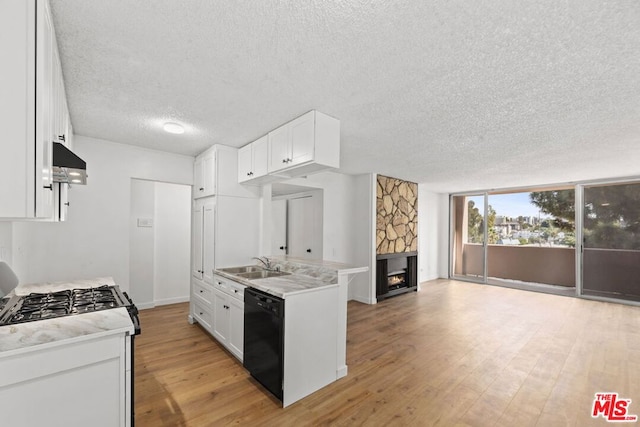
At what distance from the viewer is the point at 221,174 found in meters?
3.59

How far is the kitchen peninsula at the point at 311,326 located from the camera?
2270 mm

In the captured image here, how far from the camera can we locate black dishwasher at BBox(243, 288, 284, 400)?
7.39 ft

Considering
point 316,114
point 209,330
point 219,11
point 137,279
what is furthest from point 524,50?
point 137,279

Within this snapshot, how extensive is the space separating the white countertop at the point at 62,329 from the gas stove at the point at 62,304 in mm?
56

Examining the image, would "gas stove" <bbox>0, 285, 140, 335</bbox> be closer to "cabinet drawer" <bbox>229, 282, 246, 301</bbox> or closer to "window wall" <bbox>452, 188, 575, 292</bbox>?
"cabinet drawer" <bbox>229, 282, 246, 301</bbox>

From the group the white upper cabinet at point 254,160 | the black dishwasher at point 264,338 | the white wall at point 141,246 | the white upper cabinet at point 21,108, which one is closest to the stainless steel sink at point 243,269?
the black dishwasher at point 264,338

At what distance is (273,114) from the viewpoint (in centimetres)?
263

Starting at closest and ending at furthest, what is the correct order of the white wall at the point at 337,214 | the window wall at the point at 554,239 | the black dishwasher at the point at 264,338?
the black dishwasher at the point at 264,338 < the white wall at the point at 337,214 < the window wall at the point at 554,239

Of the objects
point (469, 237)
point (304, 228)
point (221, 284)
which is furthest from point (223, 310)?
point (469, 237)

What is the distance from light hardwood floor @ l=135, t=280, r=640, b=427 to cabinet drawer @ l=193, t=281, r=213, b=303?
46 centimetres

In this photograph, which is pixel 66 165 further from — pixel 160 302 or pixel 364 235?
pixel 364 235

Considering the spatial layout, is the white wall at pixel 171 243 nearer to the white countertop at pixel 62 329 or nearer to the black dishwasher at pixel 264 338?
the black dishwasher at pixel 264 338

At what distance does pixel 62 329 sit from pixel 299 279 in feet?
6.04

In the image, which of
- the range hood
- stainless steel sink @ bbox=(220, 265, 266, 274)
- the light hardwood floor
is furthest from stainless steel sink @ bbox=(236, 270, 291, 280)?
the range hood
